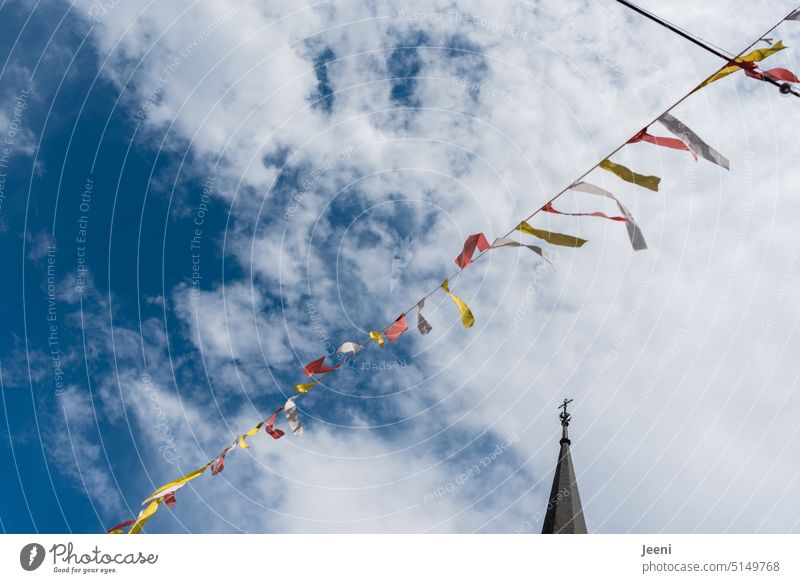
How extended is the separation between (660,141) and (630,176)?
632 mm

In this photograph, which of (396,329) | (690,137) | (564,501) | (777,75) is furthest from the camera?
(564,501)

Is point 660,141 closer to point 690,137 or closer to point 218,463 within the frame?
point 690,137

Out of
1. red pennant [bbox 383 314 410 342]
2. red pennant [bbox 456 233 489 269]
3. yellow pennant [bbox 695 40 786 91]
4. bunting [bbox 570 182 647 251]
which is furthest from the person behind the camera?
red pennant [bbox 383 314 410 342]

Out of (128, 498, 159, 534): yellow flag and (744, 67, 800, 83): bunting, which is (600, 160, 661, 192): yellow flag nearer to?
(744, 67, 800, 83): bunting

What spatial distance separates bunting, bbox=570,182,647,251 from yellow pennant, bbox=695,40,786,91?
1927 mm

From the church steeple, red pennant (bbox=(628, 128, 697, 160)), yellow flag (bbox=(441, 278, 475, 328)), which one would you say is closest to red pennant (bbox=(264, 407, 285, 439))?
yellow flag (bbox=(441, 278, 475, 328))

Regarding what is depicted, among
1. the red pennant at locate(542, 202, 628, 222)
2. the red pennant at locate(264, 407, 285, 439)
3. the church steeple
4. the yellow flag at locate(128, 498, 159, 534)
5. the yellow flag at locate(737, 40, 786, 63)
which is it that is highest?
the church steeple

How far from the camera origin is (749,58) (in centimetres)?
781

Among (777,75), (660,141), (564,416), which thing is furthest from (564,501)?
(777,75)

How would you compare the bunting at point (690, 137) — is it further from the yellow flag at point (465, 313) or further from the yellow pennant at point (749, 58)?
the yellow flag at point (465, 313)

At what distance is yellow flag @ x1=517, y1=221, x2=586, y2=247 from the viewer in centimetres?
969
